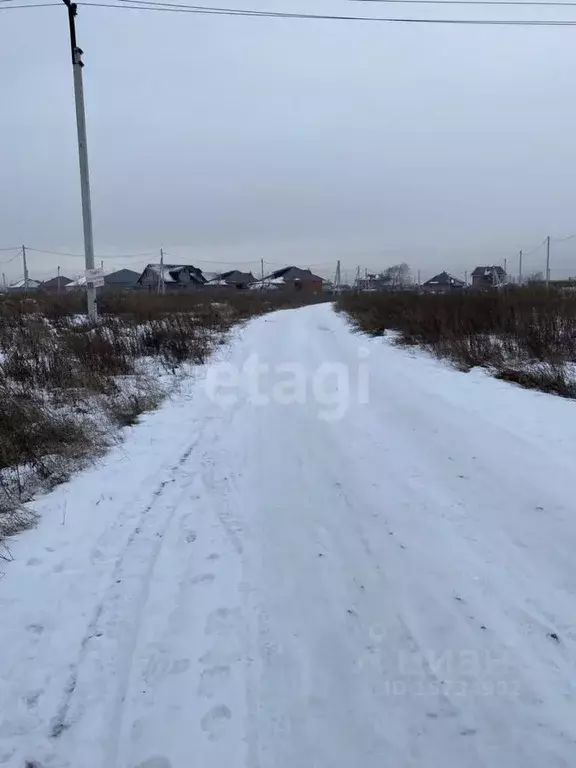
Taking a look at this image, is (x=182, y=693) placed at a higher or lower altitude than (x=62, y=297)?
lower

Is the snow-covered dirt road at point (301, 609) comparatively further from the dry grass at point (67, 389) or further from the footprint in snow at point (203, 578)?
the dry grass at point (67, 389)

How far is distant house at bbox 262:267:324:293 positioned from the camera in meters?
78.1

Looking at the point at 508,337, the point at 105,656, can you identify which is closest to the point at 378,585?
the point at 105,656

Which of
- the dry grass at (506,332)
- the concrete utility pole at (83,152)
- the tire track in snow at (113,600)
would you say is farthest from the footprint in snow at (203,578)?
the concrete utility pole at (83,152)

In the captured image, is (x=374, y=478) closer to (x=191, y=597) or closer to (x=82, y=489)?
(x=191, y=597)

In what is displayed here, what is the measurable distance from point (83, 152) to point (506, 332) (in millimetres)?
11570

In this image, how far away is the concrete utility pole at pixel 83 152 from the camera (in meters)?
13.8

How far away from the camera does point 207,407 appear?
7.62 m

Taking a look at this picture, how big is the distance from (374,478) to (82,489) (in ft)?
8.30

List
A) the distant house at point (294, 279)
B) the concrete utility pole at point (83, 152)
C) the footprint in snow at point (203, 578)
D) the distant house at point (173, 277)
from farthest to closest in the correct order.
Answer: the distant house at point (294, 279), the distant house at point (173, 277), the concrete utility pole at point (83, 152), the footprint in snow at point (203, 578)

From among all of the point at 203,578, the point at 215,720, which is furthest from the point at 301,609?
the point at 215,720

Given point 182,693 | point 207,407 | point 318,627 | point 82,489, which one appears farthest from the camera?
point 207,407

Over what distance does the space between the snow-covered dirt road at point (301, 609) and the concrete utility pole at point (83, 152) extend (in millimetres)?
9960

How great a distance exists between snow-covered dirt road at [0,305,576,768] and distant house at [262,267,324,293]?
71769mm
